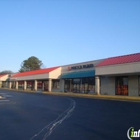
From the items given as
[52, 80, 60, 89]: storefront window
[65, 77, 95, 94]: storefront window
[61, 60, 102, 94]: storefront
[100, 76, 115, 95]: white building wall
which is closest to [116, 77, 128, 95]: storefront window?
[100, 76, 115, 95]: white building wall

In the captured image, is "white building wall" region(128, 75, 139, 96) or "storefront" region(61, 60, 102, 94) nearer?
"white building wall" region(128, 75, 139, 96)

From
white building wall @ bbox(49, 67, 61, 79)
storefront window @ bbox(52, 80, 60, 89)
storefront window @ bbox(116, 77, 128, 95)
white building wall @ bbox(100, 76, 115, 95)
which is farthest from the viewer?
storefront window @ bbox(52, 80, 60, 89)

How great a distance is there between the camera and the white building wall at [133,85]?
91.2ft

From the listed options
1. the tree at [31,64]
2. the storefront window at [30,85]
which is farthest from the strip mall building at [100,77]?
the tree at [31,64]

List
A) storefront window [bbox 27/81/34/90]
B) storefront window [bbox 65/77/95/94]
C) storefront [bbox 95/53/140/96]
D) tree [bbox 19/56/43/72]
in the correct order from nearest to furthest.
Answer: storefront [bbox 95/53/140/96], storefront window [bbox 65/77/95/94], storefront window [bbox 27/81/34/90], tree [bbox 19/56/43/72]

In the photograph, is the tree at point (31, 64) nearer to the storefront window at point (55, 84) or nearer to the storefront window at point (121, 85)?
the storefront window at point (55, 84)

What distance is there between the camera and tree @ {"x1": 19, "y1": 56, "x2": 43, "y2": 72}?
98500mm

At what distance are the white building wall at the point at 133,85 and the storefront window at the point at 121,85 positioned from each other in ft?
2.65

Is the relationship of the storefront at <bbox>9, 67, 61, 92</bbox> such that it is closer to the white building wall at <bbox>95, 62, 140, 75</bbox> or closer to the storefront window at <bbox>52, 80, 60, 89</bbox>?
the storefront window at <bbox>52, 80, 60, 89</bbox>

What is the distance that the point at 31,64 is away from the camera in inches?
3875

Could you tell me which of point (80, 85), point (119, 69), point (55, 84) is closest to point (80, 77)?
point (80, 85)

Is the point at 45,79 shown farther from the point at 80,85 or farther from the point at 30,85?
the point at 80,85

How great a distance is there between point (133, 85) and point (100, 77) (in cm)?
660

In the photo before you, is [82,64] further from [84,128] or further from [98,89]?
[84,128]
